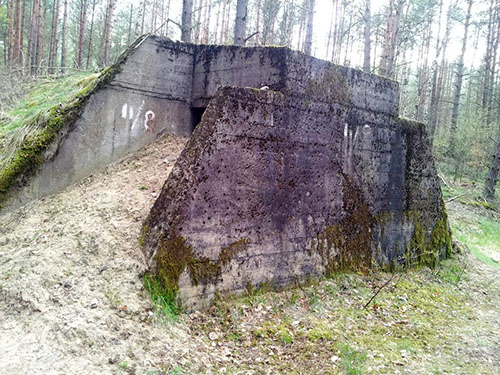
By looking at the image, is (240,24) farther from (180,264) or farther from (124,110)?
(180,264)

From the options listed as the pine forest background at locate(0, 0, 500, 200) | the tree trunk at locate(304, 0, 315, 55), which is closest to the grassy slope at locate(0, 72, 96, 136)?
the pine forest background at locate(0, 0, 500, 200)

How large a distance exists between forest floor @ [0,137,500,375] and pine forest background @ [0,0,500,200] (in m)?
4.84

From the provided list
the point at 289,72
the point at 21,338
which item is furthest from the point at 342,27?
the point at 21,338

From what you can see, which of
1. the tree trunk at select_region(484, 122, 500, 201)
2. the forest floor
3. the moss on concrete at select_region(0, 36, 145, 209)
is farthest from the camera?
the tree trunk at select_region(484, 122, 500, 201)

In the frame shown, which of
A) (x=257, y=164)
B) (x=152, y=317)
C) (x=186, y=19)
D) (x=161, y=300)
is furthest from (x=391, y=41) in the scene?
(x=152, y=317)

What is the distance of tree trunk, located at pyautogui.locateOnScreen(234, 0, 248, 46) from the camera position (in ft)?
32.7

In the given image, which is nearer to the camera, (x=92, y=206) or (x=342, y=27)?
(x=92, y=206)

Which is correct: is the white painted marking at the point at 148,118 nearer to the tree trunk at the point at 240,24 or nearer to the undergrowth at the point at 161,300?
the undergrowth at the point at 161,300

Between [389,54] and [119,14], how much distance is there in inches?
851

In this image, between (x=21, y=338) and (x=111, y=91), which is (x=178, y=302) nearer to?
(x=21, y=338)

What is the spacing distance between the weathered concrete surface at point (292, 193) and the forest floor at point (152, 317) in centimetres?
32

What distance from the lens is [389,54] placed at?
15.2 m

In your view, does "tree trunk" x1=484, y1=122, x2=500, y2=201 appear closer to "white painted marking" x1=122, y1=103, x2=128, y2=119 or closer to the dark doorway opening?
the dark doorway opening

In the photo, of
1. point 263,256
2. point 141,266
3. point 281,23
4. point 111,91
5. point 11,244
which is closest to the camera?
point 141,266
